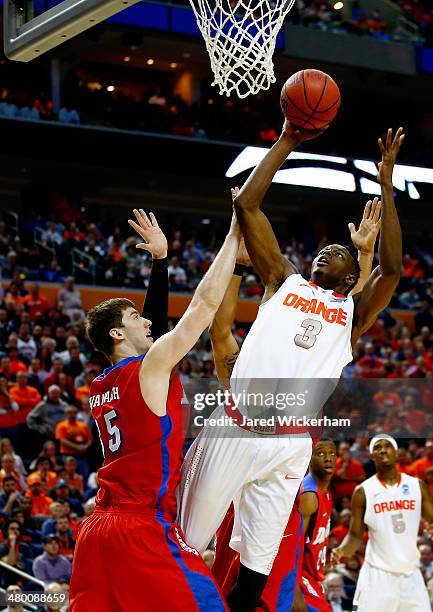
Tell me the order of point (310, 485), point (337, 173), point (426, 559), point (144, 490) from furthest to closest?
point (337, 173)
point (426, 559)
point (310, 485)
point (144, 490)

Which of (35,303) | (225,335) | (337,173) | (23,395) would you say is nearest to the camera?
(225,335)

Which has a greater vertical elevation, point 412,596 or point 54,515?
point 54,515

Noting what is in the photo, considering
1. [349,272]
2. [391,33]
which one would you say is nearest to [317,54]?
[391,33]

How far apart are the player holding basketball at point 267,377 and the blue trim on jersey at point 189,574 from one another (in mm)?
443

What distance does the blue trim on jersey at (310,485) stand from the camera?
20.5 ft

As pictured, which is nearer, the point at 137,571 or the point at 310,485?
the point at 137,571

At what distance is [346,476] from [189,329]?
8075 mm

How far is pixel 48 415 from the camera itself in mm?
11250

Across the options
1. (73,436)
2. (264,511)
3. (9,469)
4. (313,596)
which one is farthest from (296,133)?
(73,436)

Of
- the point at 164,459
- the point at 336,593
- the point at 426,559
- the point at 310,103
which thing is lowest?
the point at 336,593

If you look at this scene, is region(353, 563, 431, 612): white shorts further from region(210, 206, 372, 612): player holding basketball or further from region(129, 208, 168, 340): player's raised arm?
region(129, 208, 168, 340): player's raised arm

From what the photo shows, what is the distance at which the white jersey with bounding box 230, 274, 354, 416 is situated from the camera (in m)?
4.71

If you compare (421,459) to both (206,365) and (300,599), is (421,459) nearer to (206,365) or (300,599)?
(206,365)

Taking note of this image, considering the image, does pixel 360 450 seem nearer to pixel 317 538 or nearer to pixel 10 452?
pixel 10 452
